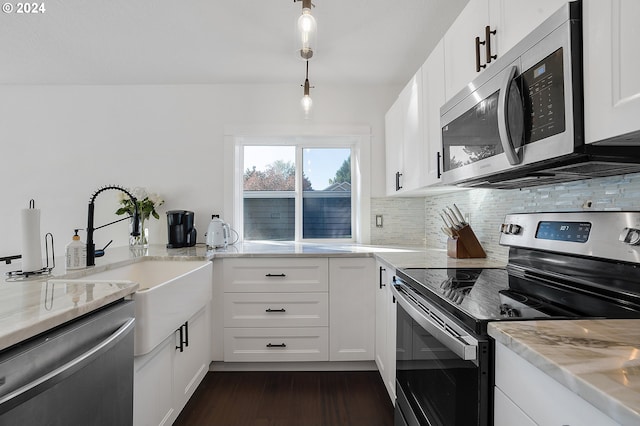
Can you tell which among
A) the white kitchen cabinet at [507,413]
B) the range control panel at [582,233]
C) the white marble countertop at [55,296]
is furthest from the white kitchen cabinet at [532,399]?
the white marble countertop at [55,296]

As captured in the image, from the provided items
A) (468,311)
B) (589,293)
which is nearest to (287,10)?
(468,311)

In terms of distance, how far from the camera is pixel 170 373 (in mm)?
1617

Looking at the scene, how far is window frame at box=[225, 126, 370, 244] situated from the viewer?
2.88 meters

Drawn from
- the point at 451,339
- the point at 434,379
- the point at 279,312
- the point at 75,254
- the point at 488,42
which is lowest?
the point at 279,312

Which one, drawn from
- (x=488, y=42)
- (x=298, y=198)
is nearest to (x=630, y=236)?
(x=488, y=42)

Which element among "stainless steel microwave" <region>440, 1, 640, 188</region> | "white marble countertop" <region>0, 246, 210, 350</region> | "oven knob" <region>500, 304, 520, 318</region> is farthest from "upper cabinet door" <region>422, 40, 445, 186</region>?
"white marble countertop" <region>0, 246, 210, 350</region>

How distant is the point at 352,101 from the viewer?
9.49 feet

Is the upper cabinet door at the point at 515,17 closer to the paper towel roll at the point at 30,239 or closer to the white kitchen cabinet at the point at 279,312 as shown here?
the white kitchen cabinet at the point at 279,312

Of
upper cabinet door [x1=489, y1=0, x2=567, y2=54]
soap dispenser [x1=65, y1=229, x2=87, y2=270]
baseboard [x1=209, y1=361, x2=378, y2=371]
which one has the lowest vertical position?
baseboard [x1=209, y1=361, x2=378, y2=371]

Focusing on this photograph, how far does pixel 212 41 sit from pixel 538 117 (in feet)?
6.83

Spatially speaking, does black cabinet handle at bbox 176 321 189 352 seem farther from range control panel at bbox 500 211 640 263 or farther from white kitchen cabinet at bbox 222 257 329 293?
range control panel at bbox 500 211 640 263

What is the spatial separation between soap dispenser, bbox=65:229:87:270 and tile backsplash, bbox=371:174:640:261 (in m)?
2.10

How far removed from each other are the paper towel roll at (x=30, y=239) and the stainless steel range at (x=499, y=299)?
4.94 feet

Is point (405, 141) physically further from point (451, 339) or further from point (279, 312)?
point (451, 339)
